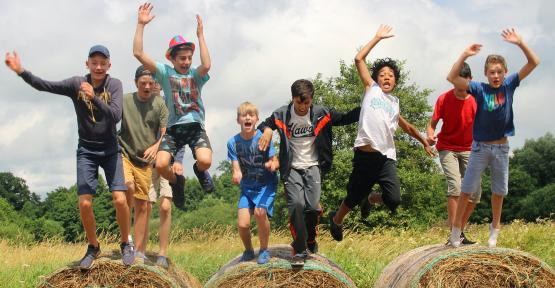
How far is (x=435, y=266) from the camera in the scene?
7305 millimetres

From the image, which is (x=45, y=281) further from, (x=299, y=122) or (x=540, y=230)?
(x=540, y=230)

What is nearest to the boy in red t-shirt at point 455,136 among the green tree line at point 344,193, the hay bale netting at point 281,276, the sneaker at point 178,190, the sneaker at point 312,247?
the sneaker at point 312,247

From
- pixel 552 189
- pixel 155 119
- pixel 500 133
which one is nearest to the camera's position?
pixel 500 133

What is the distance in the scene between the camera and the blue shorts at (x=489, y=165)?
7270 millimetres

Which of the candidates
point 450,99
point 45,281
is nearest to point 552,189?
point 450,99

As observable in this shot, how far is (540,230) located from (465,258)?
8276mm

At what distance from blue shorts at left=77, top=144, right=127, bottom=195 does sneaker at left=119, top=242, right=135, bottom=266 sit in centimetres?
71

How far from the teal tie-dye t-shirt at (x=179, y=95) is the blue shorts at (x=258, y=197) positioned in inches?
40.7

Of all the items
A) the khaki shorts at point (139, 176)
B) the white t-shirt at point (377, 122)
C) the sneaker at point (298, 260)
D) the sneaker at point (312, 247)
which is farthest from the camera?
the sneaker at point (312, 247)

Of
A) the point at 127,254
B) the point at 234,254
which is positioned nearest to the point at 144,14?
the point at 127,254

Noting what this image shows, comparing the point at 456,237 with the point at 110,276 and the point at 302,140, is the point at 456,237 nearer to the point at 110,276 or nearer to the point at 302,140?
the point at 302,140

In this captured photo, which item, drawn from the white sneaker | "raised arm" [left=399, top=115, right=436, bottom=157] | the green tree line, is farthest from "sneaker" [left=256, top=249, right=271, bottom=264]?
the green tree line

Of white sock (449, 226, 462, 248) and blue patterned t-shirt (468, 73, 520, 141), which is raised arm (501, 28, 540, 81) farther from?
white sock (449, 226, 462, 248)

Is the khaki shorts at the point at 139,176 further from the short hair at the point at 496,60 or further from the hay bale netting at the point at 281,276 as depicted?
the short hair at the point at 496,60
